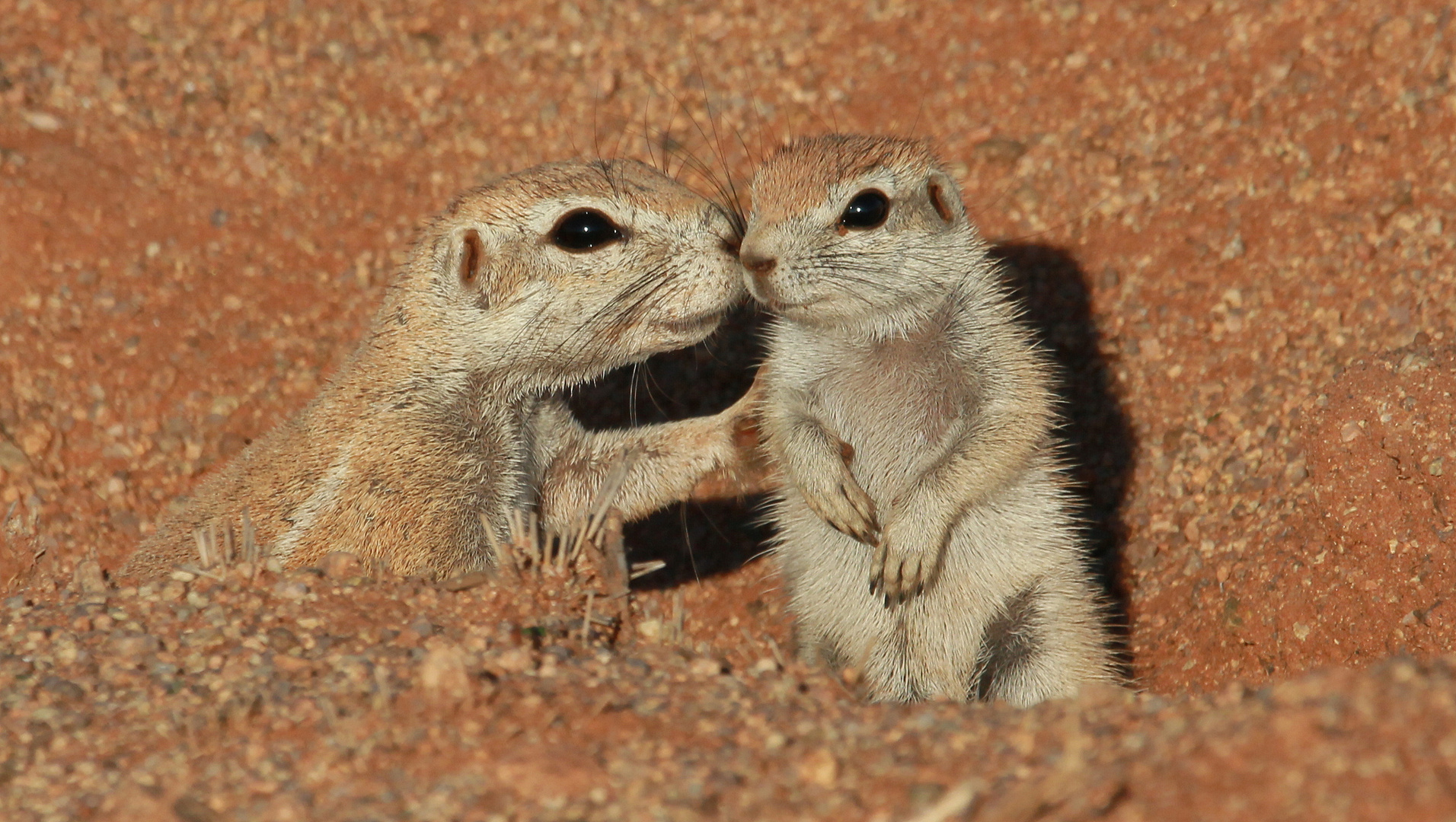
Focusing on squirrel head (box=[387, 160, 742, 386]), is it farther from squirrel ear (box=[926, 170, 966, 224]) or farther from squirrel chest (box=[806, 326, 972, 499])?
squirrel ear (box=[926, 170, 966, 224])

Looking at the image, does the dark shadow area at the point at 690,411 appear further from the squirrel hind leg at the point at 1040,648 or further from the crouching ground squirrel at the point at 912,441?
the squirrel hind leg at the point at 1040,648

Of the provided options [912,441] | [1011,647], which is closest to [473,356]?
[912,441]

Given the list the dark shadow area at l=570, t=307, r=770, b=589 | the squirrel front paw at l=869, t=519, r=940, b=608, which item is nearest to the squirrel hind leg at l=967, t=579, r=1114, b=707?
the squirrel front paw at l=869, t=519, r=940, b=608

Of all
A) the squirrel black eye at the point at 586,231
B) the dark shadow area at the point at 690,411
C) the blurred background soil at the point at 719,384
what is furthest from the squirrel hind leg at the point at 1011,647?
the squirrel black eye at the point at 586,231

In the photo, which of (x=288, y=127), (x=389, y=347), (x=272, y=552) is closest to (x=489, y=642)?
(x=272, y=552)

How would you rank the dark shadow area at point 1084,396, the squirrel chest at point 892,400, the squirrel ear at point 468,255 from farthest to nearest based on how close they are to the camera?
the dark shadow area at point 1084,396, the squirrel chest at point 892,400, the squirrel ear at point 468,255

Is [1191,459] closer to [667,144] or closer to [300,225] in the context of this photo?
[667,144]

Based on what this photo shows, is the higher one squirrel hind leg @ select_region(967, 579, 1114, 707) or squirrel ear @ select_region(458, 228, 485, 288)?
squirrel ear @ select_region(458, 228, 485, 288)
